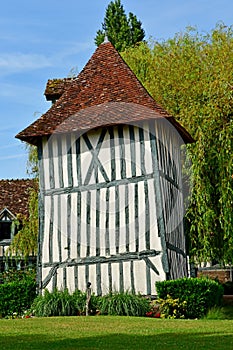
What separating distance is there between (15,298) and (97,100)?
192 inches

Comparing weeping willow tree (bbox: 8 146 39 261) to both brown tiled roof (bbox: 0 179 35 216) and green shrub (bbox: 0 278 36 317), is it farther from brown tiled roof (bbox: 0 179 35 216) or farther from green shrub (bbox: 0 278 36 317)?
brown tiled roof (bbox: 0 179 35 216)

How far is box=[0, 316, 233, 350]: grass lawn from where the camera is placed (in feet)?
30.7

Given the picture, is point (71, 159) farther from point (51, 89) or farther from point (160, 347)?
point (160, 347)

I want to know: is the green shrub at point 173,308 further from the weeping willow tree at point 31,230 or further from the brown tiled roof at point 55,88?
the brown tiled roof at point 55,88

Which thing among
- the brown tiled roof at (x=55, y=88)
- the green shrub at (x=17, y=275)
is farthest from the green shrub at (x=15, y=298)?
the brown tiled roof at (x=55, y=88)

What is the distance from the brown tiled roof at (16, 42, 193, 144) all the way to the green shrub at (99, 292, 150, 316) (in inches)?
151

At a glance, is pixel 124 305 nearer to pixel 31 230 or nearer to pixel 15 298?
pixel 15 298

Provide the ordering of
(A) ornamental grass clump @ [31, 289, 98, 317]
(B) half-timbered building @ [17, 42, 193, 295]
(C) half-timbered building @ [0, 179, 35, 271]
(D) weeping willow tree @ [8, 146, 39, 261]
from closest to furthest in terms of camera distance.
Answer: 1. (A) ornamental grass clump @ [31, 289, 98, 317]
2. (B) half-timbered building @ [17, 42, 193, 295]
3. (D) weeping willow tree @ [8, 146, 39, 261]
4. (C) half-timbered building @ [0, 179, 35, 271]

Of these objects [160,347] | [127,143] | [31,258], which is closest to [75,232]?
[127,143]

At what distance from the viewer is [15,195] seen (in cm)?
3050

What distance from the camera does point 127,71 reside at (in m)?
17.4

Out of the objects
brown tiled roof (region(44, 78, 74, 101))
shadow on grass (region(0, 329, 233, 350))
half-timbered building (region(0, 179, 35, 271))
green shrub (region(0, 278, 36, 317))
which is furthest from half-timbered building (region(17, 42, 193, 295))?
half-timbered building (region(0, 179, 35, 271))

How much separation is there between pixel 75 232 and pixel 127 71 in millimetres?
4222

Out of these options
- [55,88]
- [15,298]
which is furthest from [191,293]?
[55,88]
